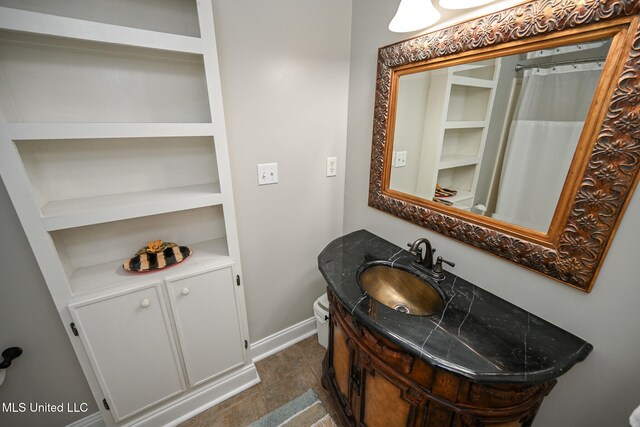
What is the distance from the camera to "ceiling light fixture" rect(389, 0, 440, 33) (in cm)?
93

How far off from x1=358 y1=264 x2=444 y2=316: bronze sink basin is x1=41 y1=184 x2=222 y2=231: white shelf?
85 cm

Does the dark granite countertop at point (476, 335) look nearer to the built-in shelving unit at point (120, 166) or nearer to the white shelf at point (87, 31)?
the built-in shelving unit at point (120, 166)

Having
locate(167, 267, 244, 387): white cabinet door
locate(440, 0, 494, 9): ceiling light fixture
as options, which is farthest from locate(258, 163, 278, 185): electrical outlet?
locate(440, 0, 494, 9): ceiling light fixture

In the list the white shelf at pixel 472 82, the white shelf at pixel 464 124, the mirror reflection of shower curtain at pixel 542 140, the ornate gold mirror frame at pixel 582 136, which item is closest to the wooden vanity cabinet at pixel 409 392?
the ornate gold mirror frame at pixel 582 136

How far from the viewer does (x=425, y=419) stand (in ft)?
2.67

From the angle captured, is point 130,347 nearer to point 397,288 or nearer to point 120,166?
point 120,166

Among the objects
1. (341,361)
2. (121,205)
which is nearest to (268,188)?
(121,205)

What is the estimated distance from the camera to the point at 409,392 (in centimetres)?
83

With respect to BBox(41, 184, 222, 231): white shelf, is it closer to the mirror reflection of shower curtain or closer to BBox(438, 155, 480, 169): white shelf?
BBox(438, 155, 480, 169): white shelf

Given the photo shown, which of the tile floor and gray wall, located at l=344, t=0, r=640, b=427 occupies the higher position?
gray wall, located at l=344, t=0, r=640, b=427

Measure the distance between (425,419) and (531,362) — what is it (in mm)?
386

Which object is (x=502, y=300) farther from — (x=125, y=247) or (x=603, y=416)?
(x=125, y=247)

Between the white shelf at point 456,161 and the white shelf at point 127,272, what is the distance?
1.18 m

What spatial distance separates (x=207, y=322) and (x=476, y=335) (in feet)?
4.08
